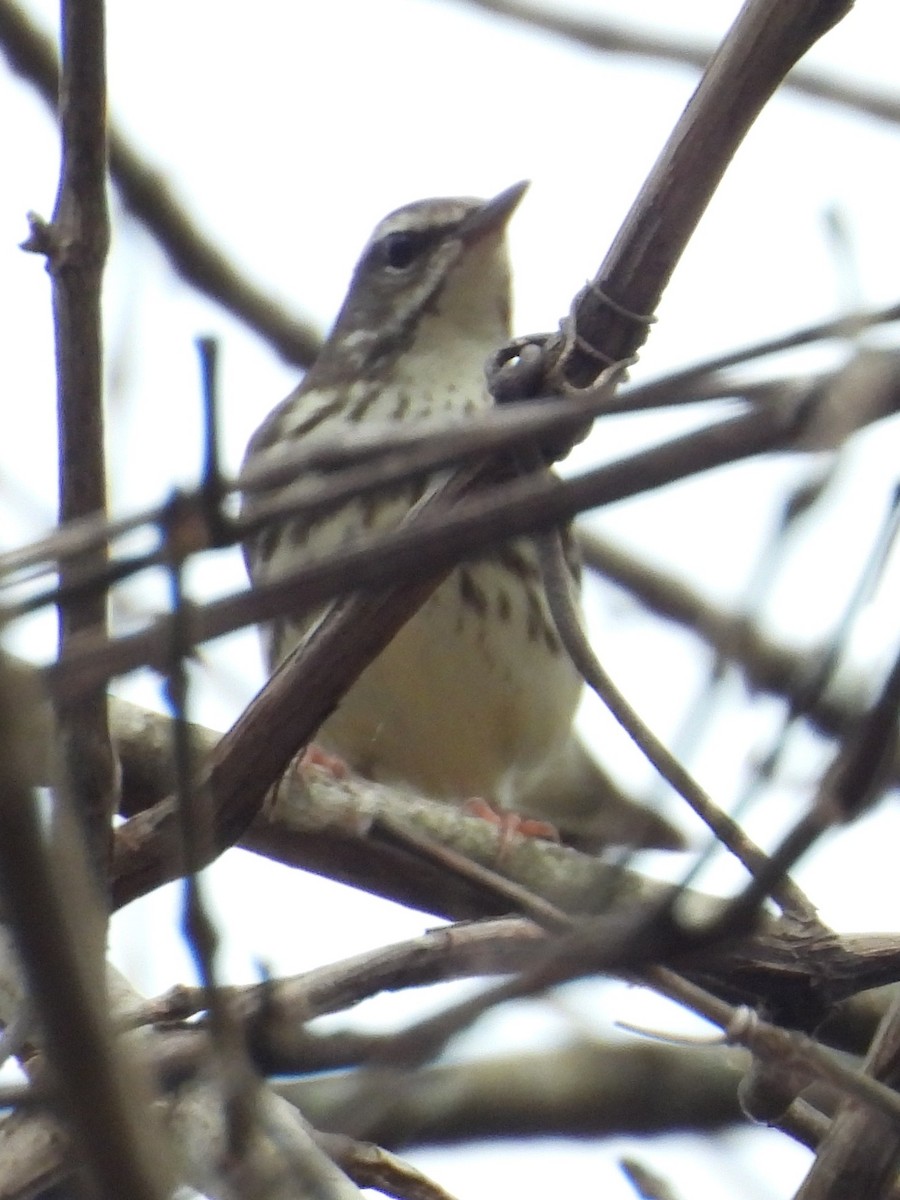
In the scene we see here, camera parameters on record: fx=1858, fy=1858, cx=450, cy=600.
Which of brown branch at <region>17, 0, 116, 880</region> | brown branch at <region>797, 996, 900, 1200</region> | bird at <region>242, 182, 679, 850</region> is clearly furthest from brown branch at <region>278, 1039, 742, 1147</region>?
brown branch at <region>17, 0, 116, 880</region>

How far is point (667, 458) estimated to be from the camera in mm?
1320

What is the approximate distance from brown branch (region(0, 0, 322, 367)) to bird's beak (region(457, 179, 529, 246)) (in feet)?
2.01

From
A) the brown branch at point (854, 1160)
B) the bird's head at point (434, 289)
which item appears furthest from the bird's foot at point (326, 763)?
the brown branch at point (854, 1160)

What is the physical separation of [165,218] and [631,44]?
5.34ft

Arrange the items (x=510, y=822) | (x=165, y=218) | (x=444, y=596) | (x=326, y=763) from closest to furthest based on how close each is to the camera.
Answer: (x=510, y=822), (x=326, y=763), (x=165, y=218), (x=444, y=596)

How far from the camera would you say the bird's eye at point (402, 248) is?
5.70 m

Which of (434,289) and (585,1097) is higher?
(434,289)

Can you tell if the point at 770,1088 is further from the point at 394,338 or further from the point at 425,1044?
the point at 394,338

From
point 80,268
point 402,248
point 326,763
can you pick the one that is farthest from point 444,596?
point 80,268

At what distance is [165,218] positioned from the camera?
4.78 meters

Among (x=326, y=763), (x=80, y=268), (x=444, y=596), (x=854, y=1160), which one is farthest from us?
(x=444, y=596)

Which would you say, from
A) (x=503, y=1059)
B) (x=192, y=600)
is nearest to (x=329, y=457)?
(x=192, y=600)

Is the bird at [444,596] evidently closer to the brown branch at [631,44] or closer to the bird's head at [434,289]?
the bird's head at [434,289]

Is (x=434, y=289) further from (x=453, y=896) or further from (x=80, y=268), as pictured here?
(x=80, y=268)
